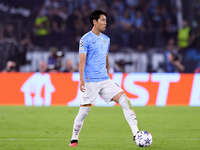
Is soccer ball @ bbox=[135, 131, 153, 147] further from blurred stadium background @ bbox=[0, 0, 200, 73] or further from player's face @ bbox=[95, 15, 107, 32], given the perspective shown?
blurred stadium background @ bbox=[0, 0, 200, 73]

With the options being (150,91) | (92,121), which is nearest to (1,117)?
(92,121)

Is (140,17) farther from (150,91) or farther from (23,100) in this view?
(23,100)

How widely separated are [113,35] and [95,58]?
12851mm

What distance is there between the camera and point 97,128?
36.0ft

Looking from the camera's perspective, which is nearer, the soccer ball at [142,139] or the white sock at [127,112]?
the soccer ball at [142,139]

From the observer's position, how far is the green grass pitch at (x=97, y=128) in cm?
829

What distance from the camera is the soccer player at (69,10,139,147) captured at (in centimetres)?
785

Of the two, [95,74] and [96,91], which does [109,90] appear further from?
[95,74]

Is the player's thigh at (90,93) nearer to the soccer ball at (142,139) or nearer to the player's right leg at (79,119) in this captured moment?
the player's right leg at (79,119)

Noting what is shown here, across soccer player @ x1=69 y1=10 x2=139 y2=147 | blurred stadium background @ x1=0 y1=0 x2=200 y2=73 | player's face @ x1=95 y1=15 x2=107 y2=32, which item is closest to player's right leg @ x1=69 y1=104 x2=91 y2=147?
soccer player @ x1=69 y1=10 x2=139 y2=147

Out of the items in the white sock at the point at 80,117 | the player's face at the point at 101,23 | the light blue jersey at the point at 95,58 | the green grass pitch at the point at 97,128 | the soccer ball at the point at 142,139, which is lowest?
the green grass pitch at the point at 97,128

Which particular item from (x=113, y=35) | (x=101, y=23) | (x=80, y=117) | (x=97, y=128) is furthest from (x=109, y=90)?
(x=113, y=35)

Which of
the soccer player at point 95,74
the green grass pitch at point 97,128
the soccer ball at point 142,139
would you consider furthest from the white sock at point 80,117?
the soccer ball at point 142,139

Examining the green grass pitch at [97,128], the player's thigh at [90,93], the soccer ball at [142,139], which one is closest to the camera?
the soccer ball at [142,139]
